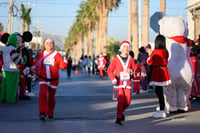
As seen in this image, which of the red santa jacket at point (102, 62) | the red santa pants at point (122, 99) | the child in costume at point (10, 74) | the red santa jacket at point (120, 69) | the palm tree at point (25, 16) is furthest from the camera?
the palm tree at point (25, 16)

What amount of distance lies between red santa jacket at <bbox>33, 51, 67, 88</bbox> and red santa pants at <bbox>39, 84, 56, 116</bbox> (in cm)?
12

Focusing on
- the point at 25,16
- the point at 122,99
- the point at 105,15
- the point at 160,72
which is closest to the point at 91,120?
the point at 122,99

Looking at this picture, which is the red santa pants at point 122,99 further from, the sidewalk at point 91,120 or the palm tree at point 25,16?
the palm tree at point 25,16

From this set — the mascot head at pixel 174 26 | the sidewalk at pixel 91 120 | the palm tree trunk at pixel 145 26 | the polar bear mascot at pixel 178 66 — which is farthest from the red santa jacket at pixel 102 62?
the polar bear mascot at pixel 178 66

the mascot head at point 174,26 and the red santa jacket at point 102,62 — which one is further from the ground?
the mascot head at point 174,26

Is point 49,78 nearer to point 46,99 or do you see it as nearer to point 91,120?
point 46,99

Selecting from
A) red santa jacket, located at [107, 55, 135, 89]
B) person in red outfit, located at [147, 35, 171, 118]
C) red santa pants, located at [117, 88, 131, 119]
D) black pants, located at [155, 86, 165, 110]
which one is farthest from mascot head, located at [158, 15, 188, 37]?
red santa pants, located at [117, 88, 131, 119]

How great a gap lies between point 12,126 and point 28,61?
6.63 metres

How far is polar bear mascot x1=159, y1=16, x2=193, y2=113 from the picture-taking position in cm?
1118

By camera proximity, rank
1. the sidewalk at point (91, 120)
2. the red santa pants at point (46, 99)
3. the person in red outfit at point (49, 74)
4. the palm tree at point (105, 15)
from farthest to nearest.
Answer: the palm tree at point (105, 15), the person in red outfit at point (49, 74), the red santa pants at point (46, 99), the sidewalk at point (91, 120)

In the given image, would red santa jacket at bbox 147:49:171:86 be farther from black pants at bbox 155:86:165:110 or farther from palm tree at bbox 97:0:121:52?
palm tree at bbox 97:0:121:52

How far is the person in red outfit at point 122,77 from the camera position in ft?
31.1

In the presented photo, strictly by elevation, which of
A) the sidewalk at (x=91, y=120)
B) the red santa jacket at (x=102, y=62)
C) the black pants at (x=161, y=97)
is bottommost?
the sidewalk at (x=91, y=120)

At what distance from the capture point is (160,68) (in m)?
10.5
